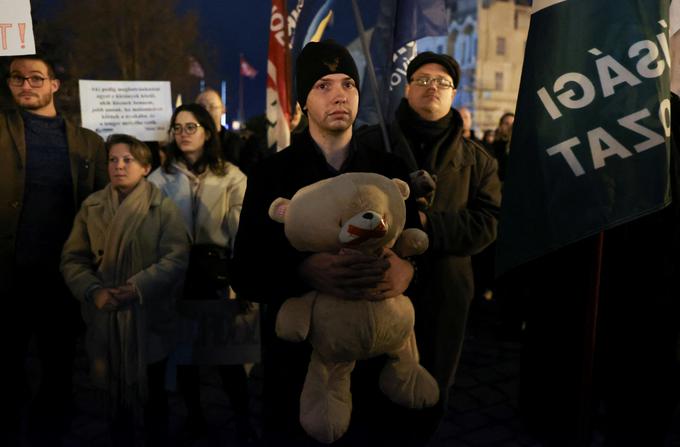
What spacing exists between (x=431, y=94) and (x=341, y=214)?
1523 mm

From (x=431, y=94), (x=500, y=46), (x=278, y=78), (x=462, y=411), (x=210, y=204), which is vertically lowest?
(x=462, y=411)

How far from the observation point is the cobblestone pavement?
3.87 m

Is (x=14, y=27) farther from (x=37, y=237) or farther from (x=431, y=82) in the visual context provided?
(x=431, y=82)

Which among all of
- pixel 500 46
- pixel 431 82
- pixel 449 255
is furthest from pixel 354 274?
pixel 500 46

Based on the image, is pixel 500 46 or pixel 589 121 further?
pixel 500 46

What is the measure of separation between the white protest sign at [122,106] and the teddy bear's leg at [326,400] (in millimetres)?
4047

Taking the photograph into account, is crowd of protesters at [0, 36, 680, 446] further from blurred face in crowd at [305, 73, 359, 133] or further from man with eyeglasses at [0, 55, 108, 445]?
blurred face in crowd at [305, 73, 359, 133]

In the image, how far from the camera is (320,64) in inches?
93.9

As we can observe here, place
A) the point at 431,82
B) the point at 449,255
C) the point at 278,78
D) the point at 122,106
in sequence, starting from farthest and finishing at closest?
1. the point at 122,106
2. the point at 278,78
3. the point at 431,82
4. the point at 449,255

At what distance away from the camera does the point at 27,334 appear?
11.5ft

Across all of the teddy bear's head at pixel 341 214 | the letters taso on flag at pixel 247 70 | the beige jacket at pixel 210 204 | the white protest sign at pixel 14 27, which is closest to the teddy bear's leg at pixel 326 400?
the teddy bear's head at pixel 341 214

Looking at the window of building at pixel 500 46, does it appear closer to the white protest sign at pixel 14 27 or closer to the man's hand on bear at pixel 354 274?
the white protest sign at pixel 14 27

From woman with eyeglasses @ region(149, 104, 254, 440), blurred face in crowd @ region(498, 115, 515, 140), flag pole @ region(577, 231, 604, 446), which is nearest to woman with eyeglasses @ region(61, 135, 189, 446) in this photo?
woman with eyeglasses @ region(149, 104, 254, 440)

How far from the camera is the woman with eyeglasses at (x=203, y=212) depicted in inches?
156
